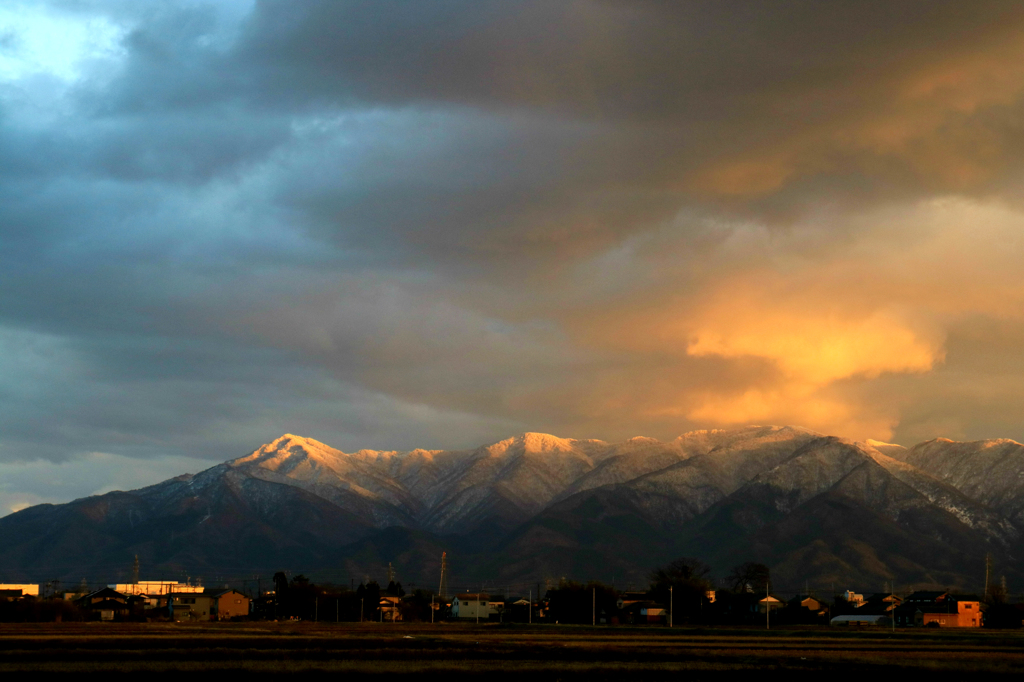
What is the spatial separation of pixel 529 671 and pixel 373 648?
2913cm

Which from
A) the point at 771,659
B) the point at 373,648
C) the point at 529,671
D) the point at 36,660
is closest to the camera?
the point at 529,671

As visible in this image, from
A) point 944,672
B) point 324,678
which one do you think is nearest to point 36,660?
point 324,678

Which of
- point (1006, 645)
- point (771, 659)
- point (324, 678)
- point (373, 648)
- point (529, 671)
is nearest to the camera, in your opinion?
point (324, 678)

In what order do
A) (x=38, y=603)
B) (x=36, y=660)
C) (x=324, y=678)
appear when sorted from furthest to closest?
(x=38, y=603), (x=36, y=660), (x=324, y=678)

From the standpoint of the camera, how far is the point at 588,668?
70.3 meters

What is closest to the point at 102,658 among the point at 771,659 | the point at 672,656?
the point at 672,656

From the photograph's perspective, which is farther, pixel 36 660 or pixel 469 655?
pixel 469 655

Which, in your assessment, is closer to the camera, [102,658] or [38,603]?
[102,658]

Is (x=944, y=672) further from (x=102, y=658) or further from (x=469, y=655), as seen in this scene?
(x=102, y=658)

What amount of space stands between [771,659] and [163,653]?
4763 centimetres

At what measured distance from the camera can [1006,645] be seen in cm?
10819

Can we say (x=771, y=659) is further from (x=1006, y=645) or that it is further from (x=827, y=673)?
(x=1006, y=645)

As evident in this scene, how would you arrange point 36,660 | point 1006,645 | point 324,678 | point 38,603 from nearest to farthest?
point 324,678, point 36,660, point 1006,645, point 38,603

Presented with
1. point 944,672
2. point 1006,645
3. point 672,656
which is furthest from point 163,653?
point 1006,645
